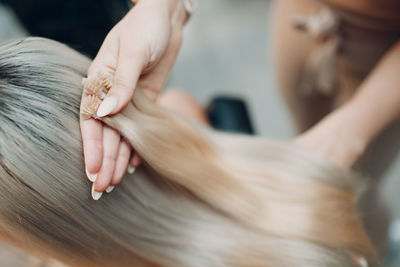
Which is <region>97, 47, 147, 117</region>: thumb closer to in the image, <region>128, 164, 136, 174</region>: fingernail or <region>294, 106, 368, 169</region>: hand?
<region>128, 164, 136, 174</region>: fingernail

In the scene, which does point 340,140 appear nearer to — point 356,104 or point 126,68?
point 356,104

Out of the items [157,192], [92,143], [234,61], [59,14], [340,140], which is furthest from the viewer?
[234,61]

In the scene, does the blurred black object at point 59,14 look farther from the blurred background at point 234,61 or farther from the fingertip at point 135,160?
the fingertip at point 135,160

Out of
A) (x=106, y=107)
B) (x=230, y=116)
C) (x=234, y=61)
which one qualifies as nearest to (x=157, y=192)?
(x=106, y=107)

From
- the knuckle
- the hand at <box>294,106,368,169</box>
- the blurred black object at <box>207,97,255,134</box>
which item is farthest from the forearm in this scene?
the knuckle

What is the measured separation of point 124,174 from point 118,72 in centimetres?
15

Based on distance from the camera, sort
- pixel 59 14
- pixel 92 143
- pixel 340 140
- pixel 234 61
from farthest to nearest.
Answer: pixel 234 61 → pixel 59 14 → pixel 340 140 → pixel 92 143

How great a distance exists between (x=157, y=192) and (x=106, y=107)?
0.18m

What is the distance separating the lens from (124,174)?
1.81 ft

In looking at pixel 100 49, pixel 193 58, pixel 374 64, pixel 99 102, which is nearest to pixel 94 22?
pixel 100 49

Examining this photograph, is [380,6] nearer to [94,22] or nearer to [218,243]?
[218,243]

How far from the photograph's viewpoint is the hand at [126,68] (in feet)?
1.59

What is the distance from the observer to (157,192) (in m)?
0.60

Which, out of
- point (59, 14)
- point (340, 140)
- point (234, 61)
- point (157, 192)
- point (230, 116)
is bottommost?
point (234, 61)
